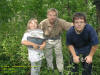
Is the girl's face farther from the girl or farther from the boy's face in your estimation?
the boy's face

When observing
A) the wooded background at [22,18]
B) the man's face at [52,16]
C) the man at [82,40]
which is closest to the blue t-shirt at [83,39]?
the man at [82,40]

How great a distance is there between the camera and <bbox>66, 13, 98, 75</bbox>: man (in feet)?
9.94

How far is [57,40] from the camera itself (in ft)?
14.5

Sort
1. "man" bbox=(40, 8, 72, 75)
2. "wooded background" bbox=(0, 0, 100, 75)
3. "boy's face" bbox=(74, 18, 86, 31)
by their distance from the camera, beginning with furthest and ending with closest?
"wooded background" bbox=(0, 0, 100, 75)
"man" bbox=(40, 8, 72, 75)
"boy's face" bbox=(74, 18, 86, 31)

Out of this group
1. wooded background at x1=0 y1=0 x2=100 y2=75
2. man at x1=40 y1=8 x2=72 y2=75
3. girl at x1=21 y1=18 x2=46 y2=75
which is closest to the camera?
girl at x1=21 y1=18 x2=46 y2=75

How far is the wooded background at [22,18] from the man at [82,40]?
1238mm

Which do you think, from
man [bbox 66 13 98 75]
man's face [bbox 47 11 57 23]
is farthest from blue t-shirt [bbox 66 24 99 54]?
man's face [bbox 47 11 57 23]

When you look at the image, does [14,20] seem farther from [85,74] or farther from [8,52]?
[85,74]

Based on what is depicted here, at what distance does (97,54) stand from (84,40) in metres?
2.30

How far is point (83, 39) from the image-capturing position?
321cm

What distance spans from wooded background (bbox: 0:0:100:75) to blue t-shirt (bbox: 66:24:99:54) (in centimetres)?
124

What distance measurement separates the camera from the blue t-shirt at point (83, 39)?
10.1ft

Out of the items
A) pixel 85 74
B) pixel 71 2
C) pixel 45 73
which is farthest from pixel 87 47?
pixel 71 2

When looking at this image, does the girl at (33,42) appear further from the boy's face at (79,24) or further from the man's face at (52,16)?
the boy's face at (79,24)
